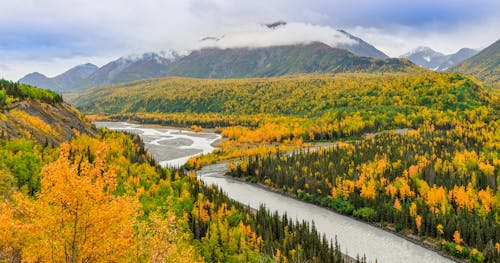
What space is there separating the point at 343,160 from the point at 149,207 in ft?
220

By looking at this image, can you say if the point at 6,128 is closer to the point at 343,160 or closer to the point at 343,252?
the point at 343,252

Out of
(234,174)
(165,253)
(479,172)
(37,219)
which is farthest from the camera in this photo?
(234,174)

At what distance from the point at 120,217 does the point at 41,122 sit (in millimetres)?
77561

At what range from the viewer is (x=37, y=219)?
20.2 meters

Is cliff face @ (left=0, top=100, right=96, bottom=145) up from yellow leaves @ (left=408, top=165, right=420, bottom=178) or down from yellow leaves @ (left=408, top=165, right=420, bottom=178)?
up

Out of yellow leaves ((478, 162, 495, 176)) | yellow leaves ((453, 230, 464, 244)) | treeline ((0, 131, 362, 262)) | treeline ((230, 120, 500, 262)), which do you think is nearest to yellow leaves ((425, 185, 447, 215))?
treeline ((230, 120, 500, 262))

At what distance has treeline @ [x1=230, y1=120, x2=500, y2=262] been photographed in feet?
222

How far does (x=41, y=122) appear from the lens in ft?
288

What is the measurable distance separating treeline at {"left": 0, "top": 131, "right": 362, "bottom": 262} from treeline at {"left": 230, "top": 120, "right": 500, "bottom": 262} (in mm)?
16787

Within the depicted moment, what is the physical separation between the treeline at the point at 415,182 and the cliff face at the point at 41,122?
49.9 m

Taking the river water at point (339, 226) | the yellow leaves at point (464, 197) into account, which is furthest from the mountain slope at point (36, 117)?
the yellow leaves at point (464, 197)

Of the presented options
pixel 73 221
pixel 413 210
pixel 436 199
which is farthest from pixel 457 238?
pixel 73 221

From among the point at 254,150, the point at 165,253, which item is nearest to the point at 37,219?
the point at 165,253

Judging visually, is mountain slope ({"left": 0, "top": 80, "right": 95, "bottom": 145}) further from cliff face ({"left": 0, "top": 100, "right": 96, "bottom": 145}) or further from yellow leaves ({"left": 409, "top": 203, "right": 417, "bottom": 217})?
yellow leaves ({"left": 409, "top": 203, "right": 417, "bottom": 217})
